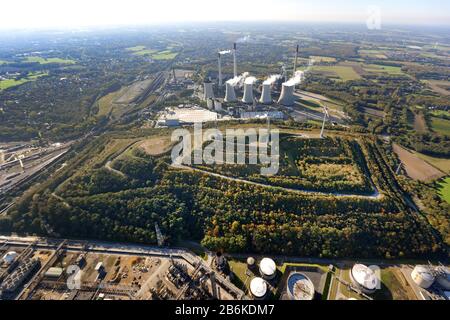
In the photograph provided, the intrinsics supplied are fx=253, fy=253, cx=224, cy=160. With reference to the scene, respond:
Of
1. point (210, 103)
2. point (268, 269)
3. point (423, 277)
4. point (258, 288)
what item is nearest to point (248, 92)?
point (210, 103)

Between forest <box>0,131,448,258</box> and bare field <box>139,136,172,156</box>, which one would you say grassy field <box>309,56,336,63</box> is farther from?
bare field <box>139,136,172,156</box>

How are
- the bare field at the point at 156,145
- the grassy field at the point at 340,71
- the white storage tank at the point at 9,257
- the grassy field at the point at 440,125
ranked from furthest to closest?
the grassy field at the point at 340,71
the grassy field at the point at 440,125
the bare field at the point at 156,145
the white storage tank at the point at 9,257

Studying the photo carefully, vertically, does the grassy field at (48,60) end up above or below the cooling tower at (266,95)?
above

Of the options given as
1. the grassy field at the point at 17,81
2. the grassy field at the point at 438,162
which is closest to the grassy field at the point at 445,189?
the grassy field at the point at 438,162

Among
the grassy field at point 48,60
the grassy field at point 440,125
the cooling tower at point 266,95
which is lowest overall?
the grassy field at point 440,125

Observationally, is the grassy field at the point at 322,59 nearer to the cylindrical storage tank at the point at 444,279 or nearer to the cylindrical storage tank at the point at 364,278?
the cylindrical storage tank at the point at 444,279

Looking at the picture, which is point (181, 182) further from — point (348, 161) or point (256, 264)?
point (348, 161)

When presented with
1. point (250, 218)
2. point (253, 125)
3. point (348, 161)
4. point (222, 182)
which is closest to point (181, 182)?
point (222, 182)
